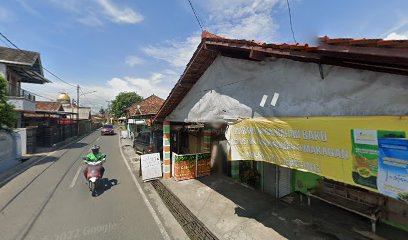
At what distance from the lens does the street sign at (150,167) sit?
1016 cm

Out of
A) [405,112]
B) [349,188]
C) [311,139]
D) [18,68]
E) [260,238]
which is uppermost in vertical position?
[18,68]

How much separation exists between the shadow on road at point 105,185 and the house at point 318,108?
528 cm

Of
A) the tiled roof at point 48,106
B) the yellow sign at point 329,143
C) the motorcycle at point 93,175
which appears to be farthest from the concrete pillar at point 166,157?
the tiled roof at point 48,106

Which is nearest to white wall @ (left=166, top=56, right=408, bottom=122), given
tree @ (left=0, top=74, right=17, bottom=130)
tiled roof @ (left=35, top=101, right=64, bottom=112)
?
tree @ (left=0, top=74, right=17, bottom=130)

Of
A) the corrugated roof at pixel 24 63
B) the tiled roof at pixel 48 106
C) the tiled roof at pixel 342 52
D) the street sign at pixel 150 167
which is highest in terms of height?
the corrugated roof at pixel 24 63

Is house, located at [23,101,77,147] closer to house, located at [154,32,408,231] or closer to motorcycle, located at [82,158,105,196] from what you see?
motorcycle, located at [82,158,105,196]

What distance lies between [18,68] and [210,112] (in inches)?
910

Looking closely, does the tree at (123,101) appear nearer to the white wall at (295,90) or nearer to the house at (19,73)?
the house at (19,73)

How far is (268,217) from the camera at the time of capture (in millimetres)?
6273

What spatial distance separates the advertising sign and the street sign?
656 centimetres

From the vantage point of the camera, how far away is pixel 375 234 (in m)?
5.25

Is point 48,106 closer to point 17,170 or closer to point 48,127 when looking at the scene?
point 48,127

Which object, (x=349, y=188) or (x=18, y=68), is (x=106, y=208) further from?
(x=18, y=68)

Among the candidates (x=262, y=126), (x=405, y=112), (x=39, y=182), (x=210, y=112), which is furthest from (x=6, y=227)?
(x=405, y=112)
